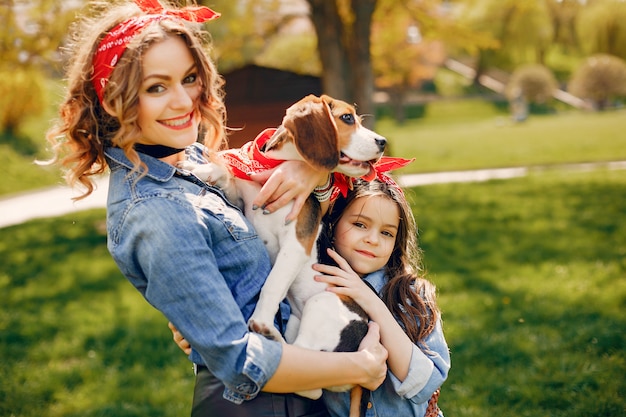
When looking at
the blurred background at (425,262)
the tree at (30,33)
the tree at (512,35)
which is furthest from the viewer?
the tree at (512,35)

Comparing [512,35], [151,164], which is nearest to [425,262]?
[151,164]

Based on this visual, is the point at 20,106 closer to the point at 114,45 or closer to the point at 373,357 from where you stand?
the point at 114,45

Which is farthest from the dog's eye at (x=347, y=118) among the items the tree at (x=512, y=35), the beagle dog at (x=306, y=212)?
the tree at (x=512, y=35)

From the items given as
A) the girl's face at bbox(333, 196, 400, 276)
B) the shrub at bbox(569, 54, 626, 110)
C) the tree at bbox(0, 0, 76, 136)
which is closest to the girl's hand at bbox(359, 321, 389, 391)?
the girl's face at bbox(333, 196, 400, 276)

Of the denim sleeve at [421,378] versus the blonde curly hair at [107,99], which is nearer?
the blonde curly hair at [107,99]

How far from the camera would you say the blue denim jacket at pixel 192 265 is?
1.94m

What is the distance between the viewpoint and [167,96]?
7.22 feet

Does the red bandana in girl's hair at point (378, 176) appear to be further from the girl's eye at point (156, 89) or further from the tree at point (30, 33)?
the tree at point (30, 33)

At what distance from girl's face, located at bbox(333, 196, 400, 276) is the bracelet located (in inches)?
10.2

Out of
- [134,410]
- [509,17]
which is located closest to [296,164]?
[134,410]

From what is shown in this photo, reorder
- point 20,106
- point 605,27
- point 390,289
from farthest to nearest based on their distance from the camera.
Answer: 1. point 605,27
2. point 20,106
3. point 390,289

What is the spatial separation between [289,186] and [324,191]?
0.21 meters

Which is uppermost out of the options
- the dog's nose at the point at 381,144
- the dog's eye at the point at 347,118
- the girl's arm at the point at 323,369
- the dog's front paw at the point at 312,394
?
the dog's eye at the point at 347,118

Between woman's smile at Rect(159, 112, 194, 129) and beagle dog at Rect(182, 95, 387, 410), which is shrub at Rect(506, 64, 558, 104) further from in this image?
woman's smile at Rect(159, 112, 194, 129)
